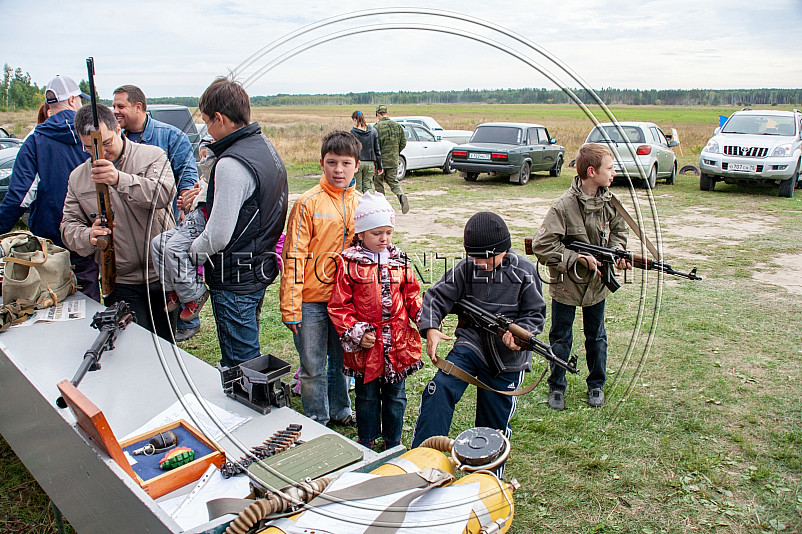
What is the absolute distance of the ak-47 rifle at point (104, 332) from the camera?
85.3 inches

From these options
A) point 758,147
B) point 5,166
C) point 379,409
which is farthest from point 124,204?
point 758,147

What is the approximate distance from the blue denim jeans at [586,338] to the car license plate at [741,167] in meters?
6.57

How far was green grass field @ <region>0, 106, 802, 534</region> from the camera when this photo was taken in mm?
2197

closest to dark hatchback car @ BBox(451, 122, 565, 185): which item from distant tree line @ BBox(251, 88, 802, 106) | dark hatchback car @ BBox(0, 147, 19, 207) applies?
distant tree line @ BBox(251, 88, 802, 106)

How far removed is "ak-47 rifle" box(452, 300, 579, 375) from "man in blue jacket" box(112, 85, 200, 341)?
209 centimetres

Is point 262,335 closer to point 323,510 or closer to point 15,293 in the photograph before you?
point 15,293

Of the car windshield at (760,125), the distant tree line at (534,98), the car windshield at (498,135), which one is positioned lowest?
the car windshield at (498,135)

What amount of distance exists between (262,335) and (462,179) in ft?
7.69

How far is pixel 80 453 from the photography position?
1.62m

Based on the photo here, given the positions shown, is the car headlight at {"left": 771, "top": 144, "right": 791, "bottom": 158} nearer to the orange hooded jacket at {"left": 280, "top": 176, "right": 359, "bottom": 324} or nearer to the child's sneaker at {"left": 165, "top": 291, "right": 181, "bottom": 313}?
the orange hooded jacket at {"left": 280, "top": 176, "right": 359, "bottom": 324}

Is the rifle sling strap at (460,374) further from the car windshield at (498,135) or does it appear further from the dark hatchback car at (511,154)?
the car windshield at (498,135)

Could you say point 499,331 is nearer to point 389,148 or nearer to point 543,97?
point 543,97

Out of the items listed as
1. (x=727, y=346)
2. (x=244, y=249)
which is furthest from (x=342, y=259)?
(x=727, y=346)

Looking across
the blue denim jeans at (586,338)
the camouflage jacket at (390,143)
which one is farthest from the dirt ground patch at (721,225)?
the camouflage jacket at (390,143)
